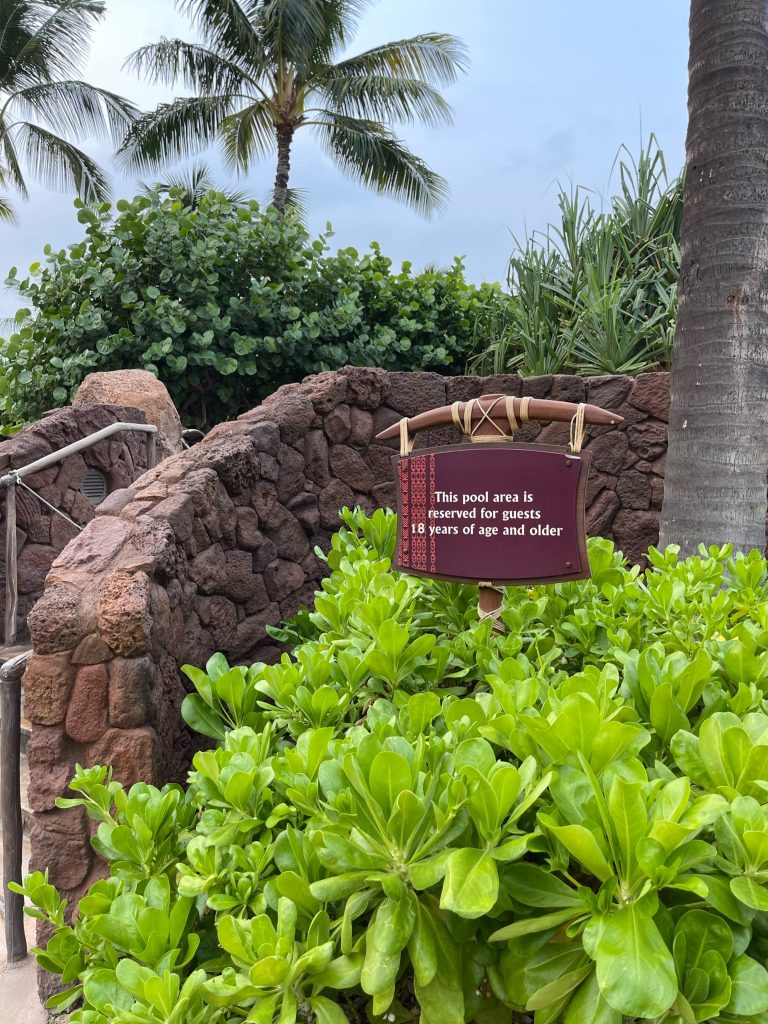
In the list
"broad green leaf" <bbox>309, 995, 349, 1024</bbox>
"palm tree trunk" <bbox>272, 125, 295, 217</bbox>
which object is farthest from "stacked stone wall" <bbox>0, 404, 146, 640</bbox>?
"palm tree trunk" <bbox>272, 125, 295, 217</bbox>

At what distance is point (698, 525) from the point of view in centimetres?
318

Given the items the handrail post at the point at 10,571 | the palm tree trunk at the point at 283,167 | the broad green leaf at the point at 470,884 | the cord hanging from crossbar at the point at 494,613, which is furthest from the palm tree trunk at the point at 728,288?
the palm tree trunk at the point at 283,167

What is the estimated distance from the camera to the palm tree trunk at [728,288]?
3080mm

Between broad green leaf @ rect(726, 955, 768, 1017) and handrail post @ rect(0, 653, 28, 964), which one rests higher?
broad green leaf @ rect(726, 955, 768, 1017)

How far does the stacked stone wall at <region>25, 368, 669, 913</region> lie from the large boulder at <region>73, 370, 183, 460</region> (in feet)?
8.03

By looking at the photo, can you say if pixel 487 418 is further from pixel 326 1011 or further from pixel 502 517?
pixel 326 1011

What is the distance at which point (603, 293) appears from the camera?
4.98 m

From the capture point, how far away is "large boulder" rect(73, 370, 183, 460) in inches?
229

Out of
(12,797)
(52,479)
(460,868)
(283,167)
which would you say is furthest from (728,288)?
(283,167)

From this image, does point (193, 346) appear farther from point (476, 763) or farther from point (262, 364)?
point (476, 763)

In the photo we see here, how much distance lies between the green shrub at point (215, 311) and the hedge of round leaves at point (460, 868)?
520 centimetres

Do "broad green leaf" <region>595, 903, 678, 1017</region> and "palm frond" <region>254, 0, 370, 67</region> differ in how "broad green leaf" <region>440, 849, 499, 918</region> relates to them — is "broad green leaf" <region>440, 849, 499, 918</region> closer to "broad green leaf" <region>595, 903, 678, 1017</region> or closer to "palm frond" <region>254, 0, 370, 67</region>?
"broad green leaf" <region>595, 903, 678, 1017</region>

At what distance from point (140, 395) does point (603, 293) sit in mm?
3565

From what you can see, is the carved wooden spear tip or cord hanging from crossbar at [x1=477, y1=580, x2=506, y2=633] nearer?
cord hanging from crossbar at [x1=477, y1=580, x2=506, y2=633]
